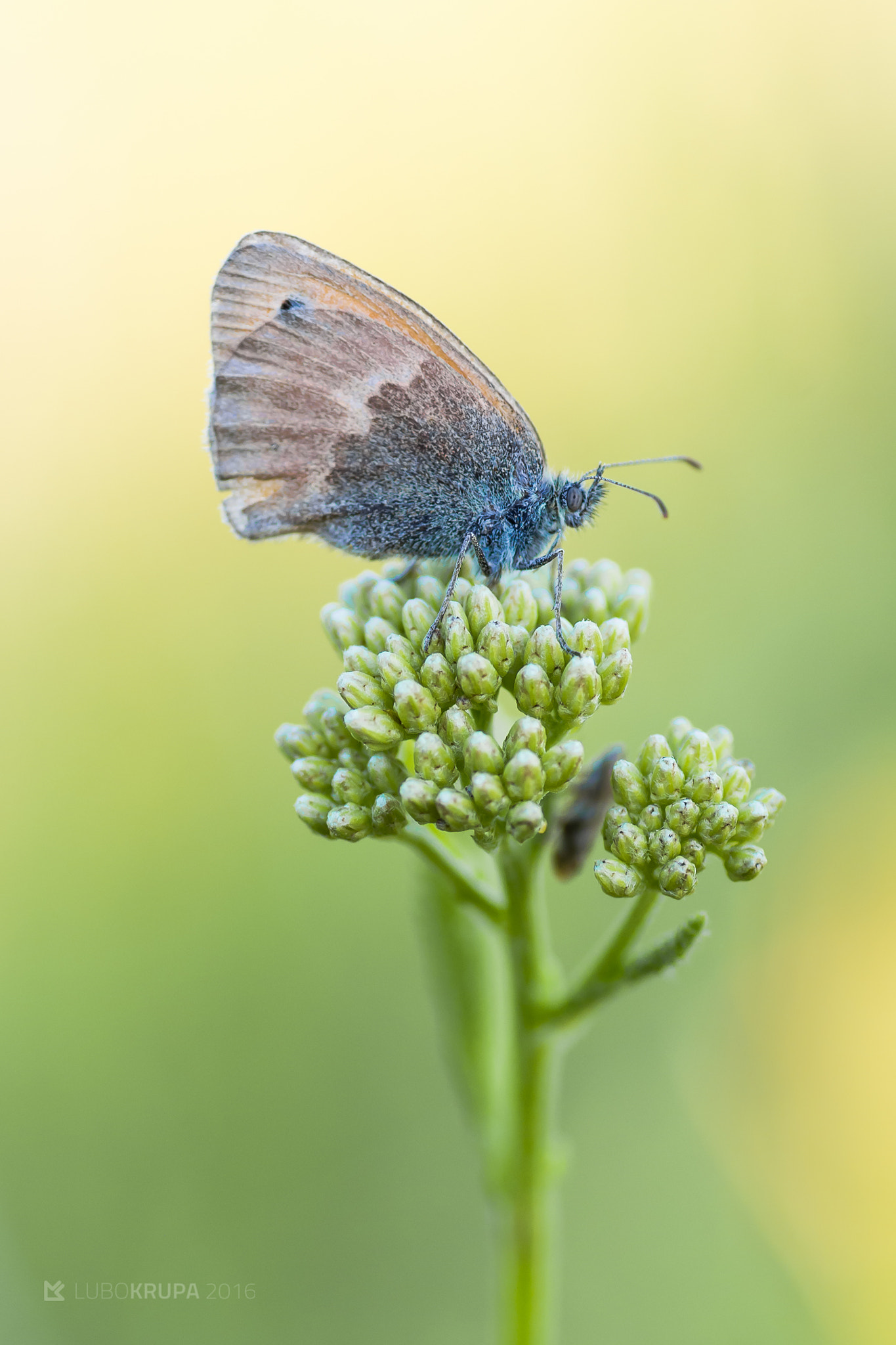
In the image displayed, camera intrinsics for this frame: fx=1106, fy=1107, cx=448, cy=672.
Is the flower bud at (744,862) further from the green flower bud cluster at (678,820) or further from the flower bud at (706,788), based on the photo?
the flower bud at (706,788)

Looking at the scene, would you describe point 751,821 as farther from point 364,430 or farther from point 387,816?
point 364,430

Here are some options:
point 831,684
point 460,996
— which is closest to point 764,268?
point 831,684

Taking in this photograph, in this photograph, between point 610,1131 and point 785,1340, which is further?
point 610,1131

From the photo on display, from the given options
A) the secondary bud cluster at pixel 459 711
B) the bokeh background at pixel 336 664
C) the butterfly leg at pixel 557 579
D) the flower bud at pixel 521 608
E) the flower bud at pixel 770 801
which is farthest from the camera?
the bokeh background at pixel 336 664

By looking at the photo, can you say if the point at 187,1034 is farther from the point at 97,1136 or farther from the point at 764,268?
the point at 764,268

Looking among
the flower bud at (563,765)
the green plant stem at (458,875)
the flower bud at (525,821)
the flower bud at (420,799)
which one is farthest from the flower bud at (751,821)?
the flower bud at (420,799)

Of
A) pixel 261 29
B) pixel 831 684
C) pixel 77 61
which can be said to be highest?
pixel 261 29
